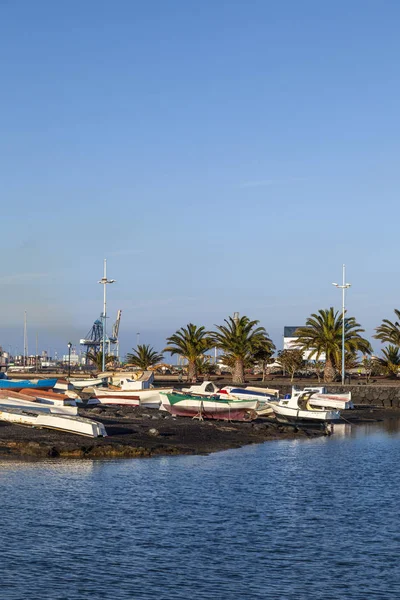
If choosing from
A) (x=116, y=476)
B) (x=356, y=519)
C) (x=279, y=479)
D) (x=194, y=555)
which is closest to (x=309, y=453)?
(x=279, y=479)

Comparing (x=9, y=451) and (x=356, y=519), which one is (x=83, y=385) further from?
(x=356, y=519)

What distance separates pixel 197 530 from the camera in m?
27.2

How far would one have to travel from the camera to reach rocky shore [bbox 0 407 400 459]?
41.5 meters

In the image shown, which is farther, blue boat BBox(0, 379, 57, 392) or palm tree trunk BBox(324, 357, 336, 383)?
palm tree trunk BBox(324, 357, 336, 383)

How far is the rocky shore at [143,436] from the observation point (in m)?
41.5

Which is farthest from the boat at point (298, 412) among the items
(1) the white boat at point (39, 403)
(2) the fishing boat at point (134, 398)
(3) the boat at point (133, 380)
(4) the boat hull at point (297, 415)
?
(1) the white boat at point (39, 403)

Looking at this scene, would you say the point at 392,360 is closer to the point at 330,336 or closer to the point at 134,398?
the point at 330,336

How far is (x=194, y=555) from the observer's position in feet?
79.0

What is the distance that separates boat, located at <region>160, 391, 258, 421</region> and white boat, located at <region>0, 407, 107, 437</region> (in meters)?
17.2

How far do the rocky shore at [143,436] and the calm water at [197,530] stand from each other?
2.05 metres

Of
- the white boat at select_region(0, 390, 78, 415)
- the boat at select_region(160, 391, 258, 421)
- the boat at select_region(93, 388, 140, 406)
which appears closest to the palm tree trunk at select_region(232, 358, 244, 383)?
the boat at select_region(93, 388, 140, 406)

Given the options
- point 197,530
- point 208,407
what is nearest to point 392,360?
point 208,407

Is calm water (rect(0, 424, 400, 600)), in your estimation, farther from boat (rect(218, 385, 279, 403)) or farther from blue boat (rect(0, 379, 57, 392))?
boat (rect(218, 385, 279, 403))

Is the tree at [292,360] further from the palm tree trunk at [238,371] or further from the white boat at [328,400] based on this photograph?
the white boat at [328,400]
